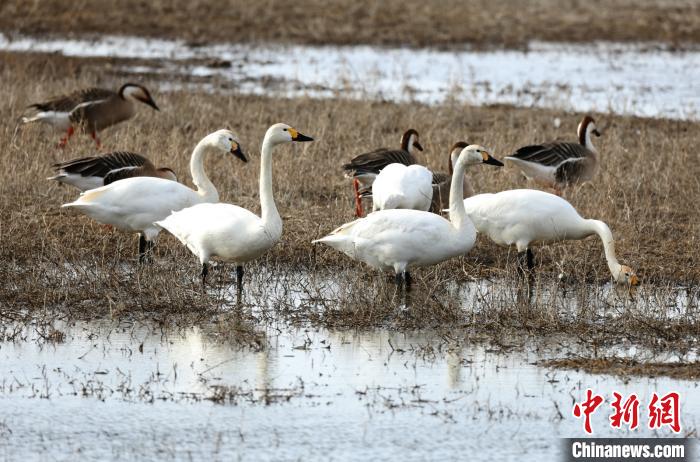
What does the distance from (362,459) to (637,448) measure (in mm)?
1458

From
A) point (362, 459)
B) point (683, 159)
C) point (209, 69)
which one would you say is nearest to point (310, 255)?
point (362, 459)

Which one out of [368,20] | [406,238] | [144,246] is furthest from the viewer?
[368,20]

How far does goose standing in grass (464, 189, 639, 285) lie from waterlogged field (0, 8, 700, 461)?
0.82 ft

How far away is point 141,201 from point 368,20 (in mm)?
20276

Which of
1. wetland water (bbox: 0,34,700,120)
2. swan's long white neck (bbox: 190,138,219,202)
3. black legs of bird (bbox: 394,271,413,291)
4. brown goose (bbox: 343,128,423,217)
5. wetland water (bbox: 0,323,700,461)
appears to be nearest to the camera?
wetland water (bbox: 0,323,700,461)

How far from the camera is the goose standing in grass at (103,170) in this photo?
11.1 metres

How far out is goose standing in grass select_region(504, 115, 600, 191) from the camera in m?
12.5

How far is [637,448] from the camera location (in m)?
6.21

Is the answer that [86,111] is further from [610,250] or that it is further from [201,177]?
[610,250]

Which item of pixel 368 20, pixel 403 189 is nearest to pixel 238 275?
pixel 403 189

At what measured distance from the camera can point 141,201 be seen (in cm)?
970

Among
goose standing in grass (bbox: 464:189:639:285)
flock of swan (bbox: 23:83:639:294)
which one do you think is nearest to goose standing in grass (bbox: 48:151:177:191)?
Result: flock of swan (bbox: 23:83:639:294)

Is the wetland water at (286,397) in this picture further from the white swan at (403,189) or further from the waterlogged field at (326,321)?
the white swan at (403,189)

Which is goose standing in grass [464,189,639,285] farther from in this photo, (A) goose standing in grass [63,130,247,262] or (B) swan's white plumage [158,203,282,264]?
(A) goose standing in grass [63,130,247,262]
